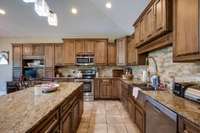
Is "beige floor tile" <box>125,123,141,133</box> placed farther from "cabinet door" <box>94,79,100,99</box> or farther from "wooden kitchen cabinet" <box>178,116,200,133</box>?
"cabinet door" <box>94,79,100,99</box>

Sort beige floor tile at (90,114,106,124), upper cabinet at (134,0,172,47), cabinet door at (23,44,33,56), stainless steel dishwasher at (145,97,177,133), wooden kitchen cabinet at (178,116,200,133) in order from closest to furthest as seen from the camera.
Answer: wooden kitchen cabinet at (178,116,200,133) < stainless steel dishwasher at (145,97,177,133) < upper cabinet at (134,0,172,47) < beige floor tile at (90,114,106,124) < cabinet door at (23,44,33,56)

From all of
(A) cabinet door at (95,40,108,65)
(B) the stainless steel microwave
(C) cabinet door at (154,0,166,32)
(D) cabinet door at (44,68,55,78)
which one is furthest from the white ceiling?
(C) cabinet door at (154,0,166,32)

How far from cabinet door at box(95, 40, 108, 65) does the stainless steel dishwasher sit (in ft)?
16.0

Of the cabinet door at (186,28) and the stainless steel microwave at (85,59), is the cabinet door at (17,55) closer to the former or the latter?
the stainless steel microwave at (85,59)

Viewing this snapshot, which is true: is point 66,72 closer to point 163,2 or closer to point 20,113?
point 163,2

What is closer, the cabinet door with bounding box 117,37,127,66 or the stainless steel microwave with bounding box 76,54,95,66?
the cabinet door with bounding box 117,37,127,66

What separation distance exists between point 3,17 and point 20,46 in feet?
4.13

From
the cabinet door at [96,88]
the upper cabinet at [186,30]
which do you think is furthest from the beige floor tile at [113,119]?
the upper cabinet at [186,30]

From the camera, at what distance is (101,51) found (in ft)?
24.9

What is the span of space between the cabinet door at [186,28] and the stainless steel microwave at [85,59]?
17.2 ft

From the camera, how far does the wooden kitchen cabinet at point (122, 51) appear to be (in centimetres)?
723

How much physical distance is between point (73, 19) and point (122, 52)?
2.16m

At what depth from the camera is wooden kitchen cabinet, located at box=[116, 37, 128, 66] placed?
7226mm

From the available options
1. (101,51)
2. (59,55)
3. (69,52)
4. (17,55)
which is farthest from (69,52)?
(17,55)
